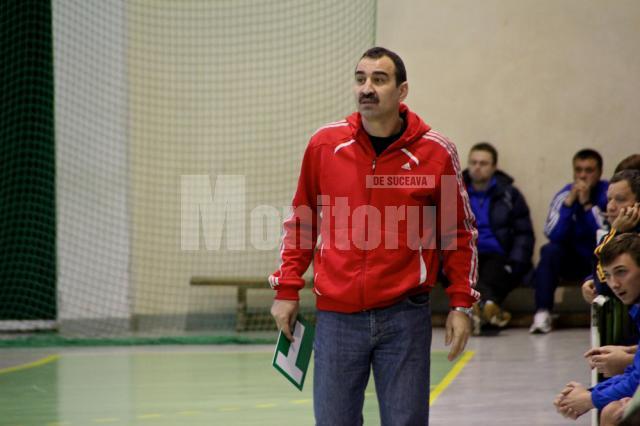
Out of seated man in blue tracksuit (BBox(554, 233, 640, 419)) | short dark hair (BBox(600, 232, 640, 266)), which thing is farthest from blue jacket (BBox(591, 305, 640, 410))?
short dark hair (BBox(600, 232, 640, 266))

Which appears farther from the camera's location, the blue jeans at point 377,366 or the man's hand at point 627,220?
the man's hand at point 627,220

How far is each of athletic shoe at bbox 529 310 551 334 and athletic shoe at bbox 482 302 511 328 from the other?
10.3 inches

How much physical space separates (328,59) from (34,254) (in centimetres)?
341

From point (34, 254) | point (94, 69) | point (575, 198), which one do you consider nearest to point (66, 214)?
point (34, 254)

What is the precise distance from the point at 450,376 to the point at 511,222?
2923 millimetres

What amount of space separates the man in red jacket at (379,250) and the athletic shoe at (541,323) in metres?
5.66

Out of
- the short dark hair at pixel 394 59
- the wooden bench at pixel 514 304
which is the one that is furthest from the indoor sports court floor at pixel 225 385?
the short dark hair at pixel 394 59

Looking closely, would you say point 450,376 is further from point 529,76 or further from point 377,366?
point 529,76

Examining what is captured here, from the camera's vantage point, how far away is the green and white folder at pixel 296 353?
3865mm

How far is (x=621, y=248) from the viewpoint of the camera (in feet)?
12.5

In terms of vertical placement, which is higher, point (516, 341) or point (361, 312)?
point (361, 312)

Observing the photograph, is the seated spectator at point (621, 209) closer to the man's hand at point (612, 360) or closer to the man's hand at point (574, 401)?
the man's hand at point (612, 360)

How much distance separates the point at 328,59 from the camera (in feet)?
33.1

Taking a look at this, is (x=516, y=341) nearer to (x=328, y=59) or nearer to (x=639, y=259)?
(x=328, y=59)
